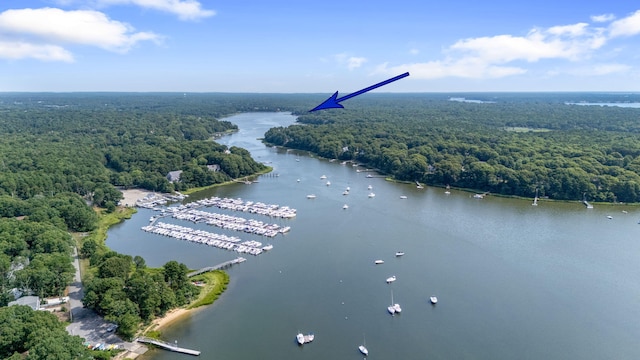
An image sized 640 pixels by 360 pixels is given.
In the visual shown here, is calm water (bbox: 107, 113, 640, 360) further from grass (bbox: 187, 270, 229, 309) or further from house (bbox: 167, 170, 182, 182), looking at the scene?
house (bbox: 167, 170, 182, 182)

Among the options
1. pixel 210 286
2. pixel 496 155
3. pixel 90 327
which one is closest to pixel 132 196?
pixel 210 286

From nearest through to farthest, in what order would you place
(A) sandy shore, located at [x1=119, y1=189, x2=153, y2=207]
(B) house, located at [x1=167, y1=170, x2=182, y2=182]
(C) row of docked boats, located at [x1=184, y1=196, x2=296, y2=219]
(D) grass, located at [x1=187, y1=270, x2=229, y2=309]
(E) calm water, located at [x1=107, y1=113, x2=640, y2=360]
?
(E) calm water, located at [x1=107, y1=113, x2=640, y2=360]
(D) grass, located at [x1=187, y1=270, x2=229, y2=309]
(C) row of docked boats, located at [x1=184, y1=196, x2=296, y2=219]
(A) sandy shore, located at [x1=119, y1=189, x2=153, y2=207]
(B) house, located at [x1=167, y1=170, x2=182, y2=182]

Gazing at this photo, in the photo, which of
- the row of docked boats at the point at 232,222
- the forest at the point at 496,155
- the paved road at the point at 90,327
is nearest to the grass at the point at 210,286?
the paved road at the point at 90,327

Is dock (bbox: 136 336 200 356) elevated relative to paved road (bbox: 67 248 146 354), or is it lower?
lower

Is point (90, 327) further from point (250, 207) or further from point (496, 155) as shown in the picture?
point (496, 155)

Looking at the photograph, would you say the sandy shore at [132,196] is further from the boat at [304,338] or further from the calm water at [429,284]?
the boat at [304,338]

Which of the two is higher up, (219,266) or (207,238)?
(207,238)

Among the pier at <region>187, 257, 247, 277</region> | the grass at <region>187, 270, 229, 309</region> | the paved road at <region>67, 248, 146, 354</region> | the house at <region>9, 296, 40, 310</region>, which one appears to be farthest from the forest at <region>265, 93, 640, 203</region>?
the house at <region>9, 296, 40, 310</region>
